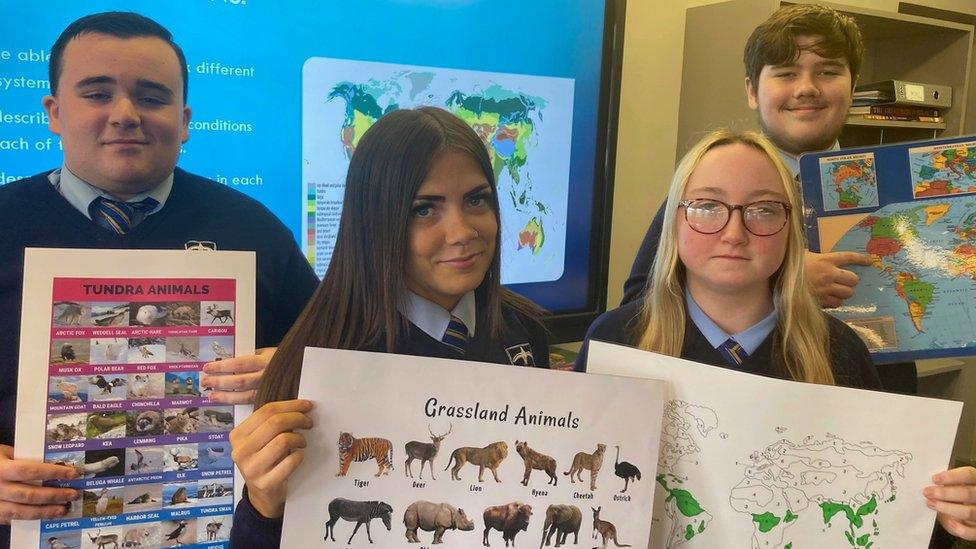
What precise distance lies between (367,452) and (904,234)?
3.87ft

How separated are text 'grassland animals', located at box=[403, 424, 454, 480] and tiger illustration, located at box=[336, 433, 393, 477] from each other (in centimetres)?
3

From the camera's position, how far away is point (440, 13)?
1.97 metres

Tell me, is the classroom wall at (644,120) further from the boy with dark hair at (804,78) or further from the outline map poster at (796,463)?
the outline map poster at (796,463)

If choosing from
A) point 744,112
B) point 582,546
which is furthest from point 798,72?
point 582,546

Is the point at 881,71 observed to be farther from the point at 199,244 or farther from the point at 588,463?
the point at 199,244

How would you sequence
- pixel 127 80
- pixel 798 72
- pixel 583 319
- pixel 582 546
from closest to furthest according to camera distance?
1. pixel 582 546
2. pixel 127 80
3. pixel 798 72
4. pixel 583 319

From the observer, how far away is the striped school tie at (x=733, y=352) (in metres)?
1.26

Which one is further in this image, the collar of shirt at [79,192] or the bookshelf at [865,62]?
the bookshelf at [865,62]

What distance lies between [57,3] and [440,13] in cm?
95

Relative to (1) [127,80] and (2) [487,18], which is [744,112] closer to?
(2) [487,18]

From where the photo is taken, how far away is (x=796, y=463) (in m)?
1.06

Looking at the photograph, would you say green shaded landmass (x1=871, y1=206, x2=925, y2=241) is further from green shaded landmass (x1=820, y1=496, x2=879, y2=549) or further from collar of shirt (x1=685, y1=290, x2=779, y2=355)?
green shaded landmass (x1=820, y1=496, x2=879, y2=549)

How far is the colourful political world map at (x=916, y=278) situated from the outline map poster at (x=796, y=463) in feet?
1.42

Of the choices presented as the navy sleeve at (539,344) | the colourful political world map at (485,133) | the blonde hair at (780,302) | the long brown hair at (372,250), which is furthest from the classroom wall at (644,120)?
the long brown hair at (372,250)
